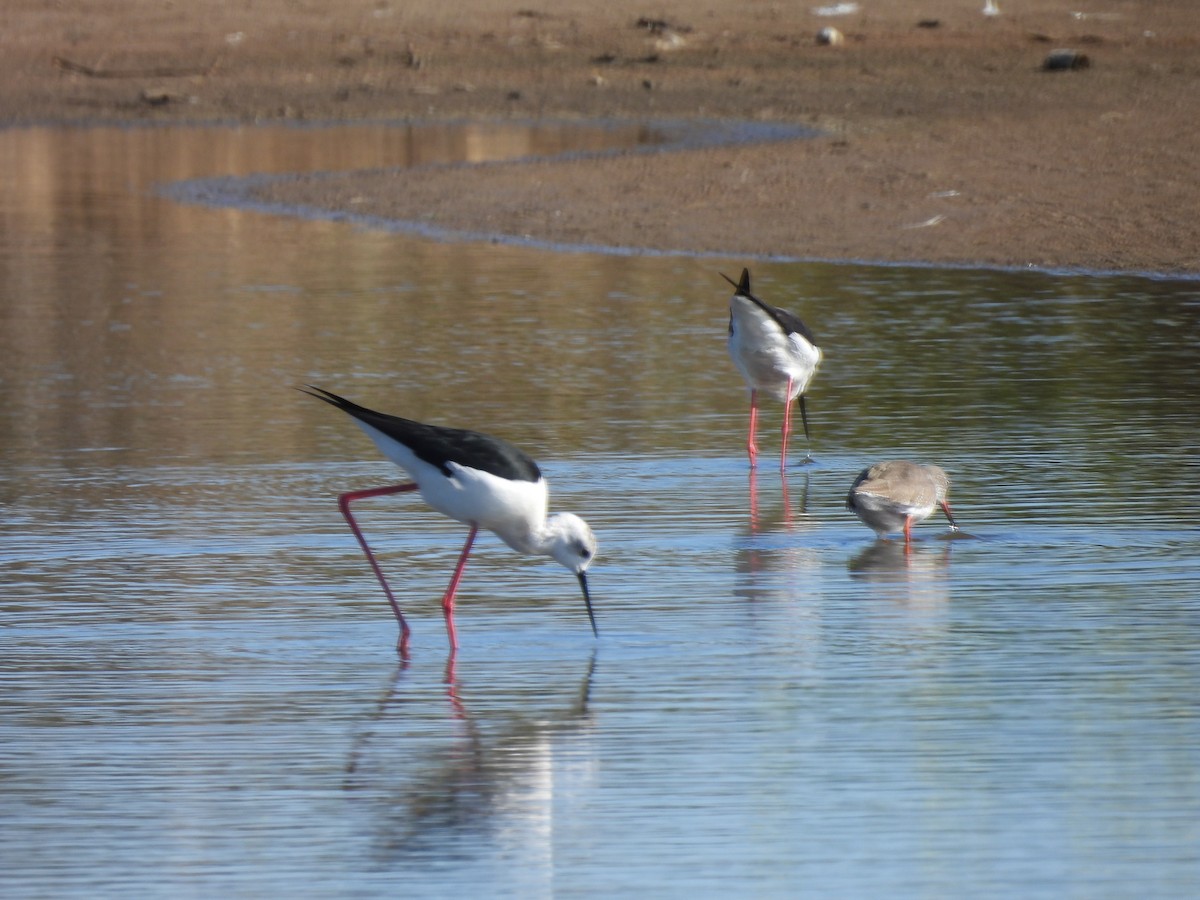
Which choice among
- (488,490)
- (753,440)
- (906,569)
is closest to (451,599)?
(488,490)

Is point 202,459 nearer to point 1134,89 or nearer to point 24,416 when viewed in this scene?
point 24,416

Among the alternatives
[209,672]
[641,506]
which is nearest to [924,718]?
[209,672]

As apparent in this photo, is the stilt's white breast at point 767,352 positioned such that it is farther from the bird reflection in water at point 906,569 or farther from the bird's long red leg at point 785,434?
the bird reflection in water at point 906,569

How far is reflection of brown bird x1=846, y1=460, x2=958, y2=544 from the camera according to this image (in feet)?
26.3

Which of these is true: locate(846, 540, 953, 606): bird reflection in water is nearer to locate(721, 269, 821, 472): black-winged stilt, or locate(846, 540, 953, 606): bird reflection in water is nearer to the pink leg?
the pink leg

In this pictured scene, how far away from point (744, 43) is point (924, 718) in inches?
955

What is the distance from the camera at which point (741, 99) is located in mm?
26844

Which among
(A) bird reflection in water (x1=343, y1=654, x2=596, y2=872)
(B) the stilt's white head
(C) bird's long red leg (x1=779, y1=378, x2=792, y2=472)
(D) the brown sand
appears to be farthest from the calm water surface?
(D) the brown sand

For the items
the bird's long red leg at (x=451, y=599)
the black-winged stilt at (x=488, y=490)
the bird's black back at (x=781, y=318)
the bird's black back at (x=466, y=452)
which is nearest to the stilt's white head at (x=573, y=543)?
the black-winged stilt at (x=488, y=490)

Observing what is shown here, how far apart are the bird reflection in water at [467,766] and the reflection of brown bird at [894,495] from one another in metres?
1.84

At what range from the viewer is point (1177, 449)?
9742 millimetres

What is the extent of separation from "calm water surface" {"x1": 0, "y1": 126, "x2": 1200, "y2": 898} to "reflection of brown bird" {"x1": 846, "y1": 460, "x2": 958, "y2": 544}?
15cm

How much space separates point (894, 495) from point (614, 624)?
4.77 ft

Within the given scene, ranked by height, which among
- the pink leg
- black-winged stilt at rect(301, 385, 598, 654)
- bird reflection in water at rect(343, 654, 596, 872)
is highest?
black-winged stilt at rect(301, 385, 598, 654)
